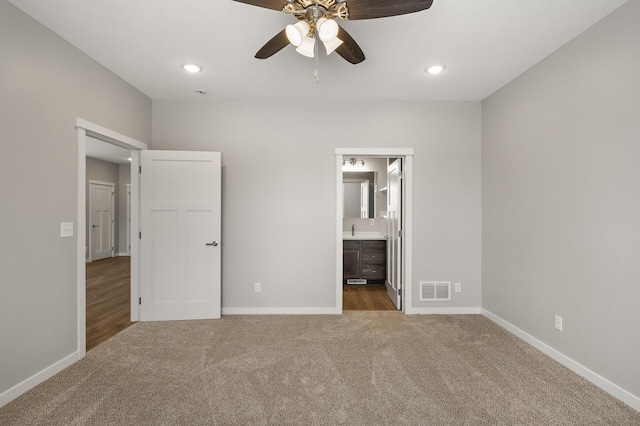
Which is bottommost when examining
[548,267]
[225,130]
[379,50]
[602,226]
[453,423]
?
[453,423]

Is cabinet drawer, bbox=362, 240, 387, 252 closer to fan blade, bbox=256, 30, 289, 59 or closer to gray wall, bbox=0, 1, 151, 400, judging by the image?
fan blade, bbox=256, 30, 289, 59

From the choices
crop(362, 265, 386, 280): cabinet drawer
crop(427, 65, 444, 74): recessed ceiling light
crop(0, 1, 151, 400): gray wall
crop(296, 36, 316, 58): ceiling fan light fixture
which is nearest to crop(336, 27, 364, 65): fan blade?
crop(296, 36, 316, 58): ceiling fan light fixture

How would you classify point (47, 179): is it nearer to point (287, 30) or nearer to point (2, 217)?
point (2, 217)

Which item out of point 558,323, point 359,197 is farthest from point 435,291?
point 359,197

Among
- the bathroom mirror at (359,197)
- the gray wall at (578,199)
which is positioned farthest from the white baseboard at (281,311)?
the bathroom mirror at (359,197)

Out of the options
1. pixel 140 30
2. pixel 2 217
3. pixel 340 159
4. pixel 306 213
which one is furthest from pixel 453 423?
pixel 140 30

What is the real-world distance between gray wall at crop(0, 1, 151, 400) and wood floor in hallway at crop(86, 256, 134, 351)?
702 millimetres

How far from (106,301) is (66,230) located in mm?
2279

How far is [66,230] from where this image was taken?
2369 millimetres

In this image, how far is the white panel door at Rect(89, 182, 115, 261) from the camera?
7262mm

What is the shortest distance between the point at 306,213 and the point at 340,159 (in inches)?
30.6

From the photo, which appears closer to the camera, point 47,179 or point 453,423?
point 453,423

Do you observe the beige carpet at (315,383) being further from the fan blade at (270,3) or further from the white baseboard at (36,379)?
the fan blade at (270,3)

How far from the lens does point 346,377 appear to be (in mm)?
2227
